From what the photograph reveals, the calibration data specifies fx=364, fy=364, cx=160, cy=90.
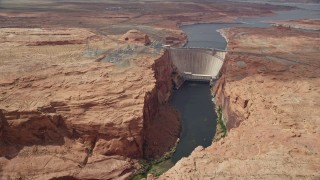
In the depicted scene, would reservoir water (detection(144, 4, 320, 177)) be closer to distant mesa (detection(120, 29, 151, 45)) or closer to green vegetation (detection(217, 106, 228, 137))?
green vegetation (detection(217, 106, 228, 137))

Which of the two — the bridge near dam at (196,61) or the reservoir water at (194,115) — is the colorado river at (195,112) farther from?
the bridge near dam at (196,61)

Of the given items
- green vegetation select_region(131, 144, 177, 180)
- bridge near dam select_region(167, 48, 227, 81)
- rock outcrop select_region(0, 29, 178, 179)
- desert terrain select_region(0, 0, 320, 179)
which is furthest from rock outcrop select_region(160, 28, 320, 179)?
rock outcrop select_region(0, 29, 178, 179)

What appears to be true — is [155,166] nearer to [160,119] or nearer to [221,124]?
[160,119]

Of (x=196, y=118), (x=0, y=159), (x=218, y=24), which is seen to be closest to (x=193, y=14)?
(x=218, y=24)

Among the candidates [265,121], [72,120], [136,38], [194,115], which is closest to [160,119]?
[194,115]

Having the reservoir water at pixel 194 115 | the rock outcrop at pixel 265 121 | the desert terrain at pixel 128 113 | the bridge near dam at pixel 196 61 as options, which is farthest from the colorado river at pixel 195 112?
the bridge near dam at pixel 196 61

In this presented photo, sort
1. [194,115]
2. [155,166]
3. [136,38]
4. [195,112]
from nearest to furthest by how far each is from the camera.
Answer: [155,166], [194,115], [195,112], [136,38]
